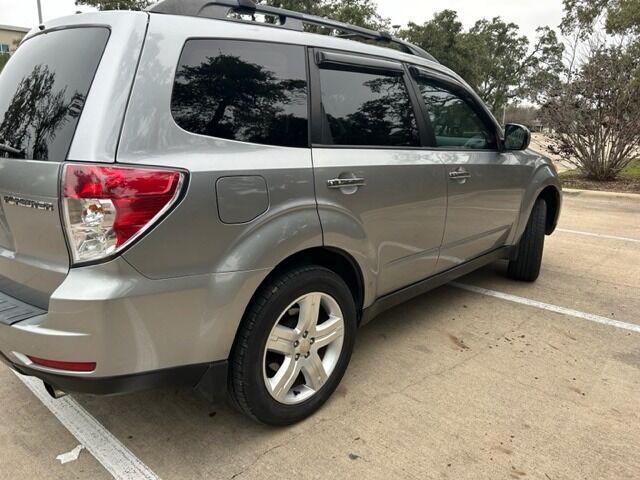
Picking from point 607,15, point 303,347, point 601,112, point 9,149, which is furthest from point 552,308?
point 607,15

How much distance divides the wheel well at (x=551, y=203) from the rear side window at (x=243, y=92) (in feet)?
9.62

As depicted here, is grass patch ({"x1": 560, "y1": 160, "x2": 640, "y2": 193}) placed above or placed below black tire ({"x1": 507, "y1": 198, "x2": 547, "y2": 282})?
above

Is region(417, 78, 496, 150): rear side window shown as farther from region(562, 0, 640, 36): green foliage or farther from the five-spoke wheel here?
region(562, 0, 640, 36): green foliage

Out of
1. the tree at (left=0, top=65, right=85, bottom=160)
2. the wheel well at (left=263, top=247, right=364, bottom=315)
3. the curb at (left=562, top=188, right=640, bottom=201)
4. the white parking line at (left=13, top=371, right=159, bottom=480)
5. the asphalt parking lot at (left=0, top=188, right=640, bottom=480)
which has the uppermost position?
the tree at (left=0, top=65, right=85, bottom=160)

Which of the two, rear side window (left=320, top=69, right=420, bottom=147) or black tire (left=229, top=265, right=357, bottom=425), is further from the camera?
rear side window (left=320, top=69, right=420, bottom=147)

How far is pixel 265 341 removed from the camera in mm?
2076

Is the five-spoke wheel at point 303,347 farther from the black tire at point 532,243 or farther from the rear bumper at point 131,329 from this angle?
the black tire at point 532,243

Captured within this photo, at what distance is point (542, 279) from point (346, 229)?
291cm

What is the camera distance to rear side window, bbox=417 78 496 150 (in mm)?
3123

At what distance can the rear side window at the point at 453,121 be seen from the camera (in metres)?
3.12

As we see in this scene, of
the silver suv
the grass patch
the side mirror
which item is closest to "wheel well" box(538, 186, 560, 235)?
the side mirror

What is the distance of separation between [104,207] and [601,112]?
36.3ft

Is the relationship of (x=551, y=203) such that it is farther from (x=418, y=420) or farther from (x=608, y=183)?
(x=608, y=183)

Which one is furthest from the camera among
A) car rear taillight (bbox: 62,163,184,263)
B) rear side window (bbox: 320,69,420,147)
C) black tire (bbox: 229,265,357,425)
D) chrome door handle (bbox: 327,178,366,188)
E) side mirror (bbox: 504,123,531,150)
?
side mirror (bbox: 504,123,531,150)
